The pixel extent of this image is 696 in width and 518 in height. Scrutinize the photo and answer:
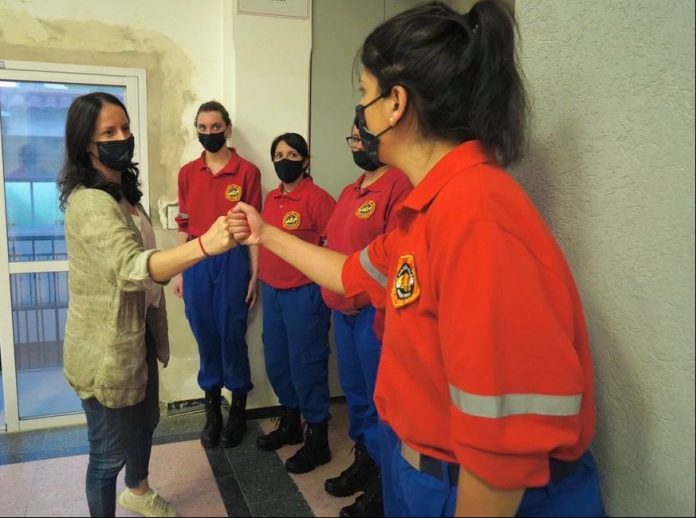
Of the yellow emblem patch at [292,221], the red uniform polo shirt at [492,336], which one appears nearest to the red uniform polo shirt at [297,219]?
the yellow emblem patch at [292,221]

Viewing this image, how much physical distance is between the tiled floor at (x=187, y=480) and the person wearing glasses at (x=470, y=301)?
0.21m

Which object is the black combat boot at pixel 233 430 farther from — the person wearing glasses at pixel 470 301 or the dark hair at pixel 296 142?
the dark hair at pixel 296 142

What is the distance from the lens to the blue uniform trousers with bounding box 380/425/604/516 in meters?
0.89

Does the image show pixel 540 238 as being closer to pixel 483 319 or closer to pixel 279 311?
pixel 483 319

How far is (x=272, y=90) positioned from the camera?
2.75 metres

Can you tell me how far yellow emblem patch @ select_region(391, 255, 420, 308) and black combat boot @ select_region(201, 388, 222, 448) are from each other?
2.15 ft

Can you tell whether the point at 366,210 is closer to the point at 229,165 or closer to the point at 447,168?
the point at 229,165

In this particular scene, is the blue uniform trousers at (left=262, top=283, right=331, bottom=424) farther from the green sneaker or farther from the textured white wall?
the textured white wall

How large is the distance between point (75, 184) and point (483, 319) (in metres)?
1.16

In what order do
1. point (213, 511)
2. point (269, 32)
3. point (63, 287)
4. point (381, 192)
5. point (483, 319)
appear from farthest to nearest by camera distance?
1. point (269, 32)
2. point (63, 287)
3. point (381, 192)
4. point (213, 511)
5. point (483, 319)

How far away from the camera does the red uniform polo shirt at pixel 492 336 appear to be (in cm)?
76

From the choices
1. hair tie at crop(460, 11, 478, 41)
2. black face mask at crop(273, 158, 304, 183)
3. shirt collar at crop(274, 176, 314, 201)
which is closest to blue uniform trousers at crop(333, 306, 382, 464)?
shirt collar at crop(274, 176, 314, 201)

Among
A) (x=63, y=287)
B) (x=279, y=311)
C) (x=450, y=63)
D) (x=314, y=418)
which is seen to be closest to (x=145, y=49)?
(x=63, y=287)

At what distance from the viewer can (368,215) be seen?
203cm
